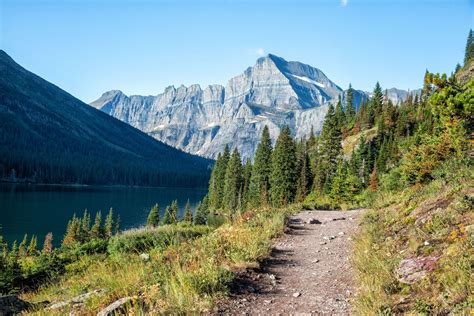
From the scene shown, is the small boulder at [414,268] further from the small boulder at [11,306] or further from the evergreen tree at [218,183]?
the evergreen tree at [218,183]

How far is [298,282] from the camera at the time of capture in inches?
340

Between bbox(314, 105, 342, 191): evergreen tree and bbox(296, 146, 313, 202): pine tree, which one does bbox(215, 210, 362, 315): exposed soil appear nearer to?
bbox(296, 146, 313, 202): pine tree

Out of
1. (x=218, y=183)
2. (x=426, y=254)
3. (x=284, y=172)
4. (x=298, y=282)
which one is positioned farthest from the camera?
(x=218, y=183)

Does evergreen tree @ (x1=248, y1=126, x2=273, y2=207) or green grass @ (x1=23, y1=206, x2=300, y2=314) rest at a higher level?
Result: evergreen tree @ (x1=248, y1=126, x2=273, y2=207)

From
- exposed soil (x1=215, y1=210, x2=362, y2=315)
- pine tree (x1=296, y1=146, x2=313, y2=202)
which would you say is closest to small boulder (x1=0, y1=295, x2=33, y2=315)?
exposed soil (x1=215, y1=210, x2=362, y2=315)

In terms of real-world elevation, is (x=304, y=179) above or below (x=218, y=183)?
above

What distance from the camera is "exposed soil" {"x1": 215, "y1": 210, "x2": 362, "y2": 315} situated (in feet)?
22.3

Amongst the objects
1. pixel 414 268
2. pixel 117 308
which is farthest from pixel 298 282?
pixel 117 308

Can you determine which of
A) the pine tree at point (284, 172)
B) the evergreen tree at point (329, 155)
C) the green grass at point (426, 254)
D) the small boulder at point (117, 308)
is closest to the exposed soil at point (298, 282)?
the green grass at point (426, 254)

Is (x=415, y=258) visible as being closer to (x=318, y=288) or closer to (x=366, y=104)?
(x=318, y=288)

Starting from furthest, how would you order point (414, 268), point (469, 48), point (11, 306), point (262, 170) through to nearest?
point (469, 48), point (262, 170), point (11, 306), point (414, 268)

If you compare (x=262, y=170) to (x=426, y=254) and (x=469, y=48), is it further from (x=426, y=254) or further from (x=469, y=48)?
(x=469, y=48)

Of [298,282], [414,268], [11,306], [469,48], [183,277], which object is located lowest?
[11,306]

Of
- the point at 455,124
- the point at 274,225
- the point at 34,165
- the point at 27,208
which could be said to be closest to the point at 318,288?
the point at 274,225
